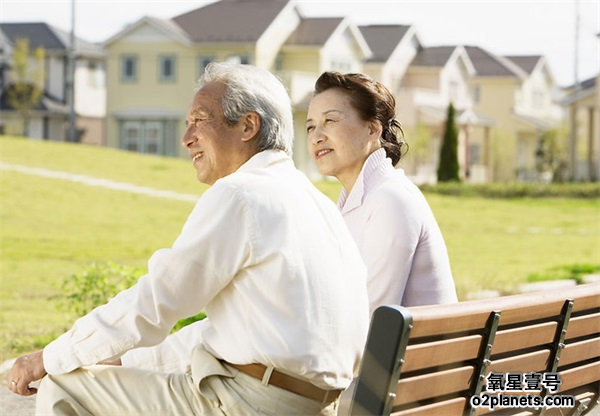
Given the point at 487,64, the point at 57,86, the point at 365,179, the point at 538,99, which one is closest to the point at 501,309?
the point at 365,179

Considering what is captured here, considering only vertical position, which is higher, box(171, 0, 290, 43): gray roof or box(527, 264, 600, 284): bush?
box(171, 0, 290, 43): gray roof

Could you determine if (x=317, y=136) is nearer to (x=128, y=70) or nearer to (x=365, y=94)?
(x=365, y=94)

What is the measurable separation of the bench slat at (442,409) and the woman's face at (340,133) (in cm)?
123

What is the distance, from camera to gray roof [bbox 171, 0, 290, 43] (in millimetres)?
45750

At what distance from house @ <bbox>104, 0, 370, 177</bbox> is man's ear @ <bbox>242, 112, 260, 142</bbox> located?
4238 cm

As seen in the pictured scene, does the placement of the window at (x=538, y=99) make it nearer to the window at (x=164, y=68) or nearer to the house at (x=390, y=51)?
the house at (x=390, y=51)

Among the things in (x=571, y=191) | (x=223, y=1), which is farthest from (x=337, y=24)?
(x=571, y=191)

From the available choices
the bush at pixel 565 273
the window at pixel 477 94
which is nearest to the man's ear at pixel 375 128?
the bush at pixel 565 273

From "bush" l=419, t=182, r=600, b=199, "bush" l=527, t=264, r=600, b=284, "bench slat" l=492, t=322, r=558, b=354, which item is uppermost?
"bench slat" l=492, t=322, r=558, b=354

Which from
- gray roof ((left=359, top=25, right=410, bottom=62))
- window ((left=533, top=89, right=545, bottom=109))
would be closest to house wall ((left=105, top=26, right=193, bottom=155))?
gray roof ((left=359, top=25, right=410, bottom=62))

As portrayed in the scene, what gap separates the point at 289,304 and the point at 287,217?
0.26m

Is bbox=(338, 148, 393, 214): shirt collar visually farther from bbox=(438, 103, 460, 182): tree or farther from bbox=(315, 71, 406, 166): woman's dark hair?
bbox=(438, 103, 460, 182): tree

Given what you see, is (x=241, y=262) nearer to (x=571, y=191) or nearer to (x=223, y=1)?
(x=571, y=191)

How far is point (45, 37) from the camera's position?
→ 53.9 m
